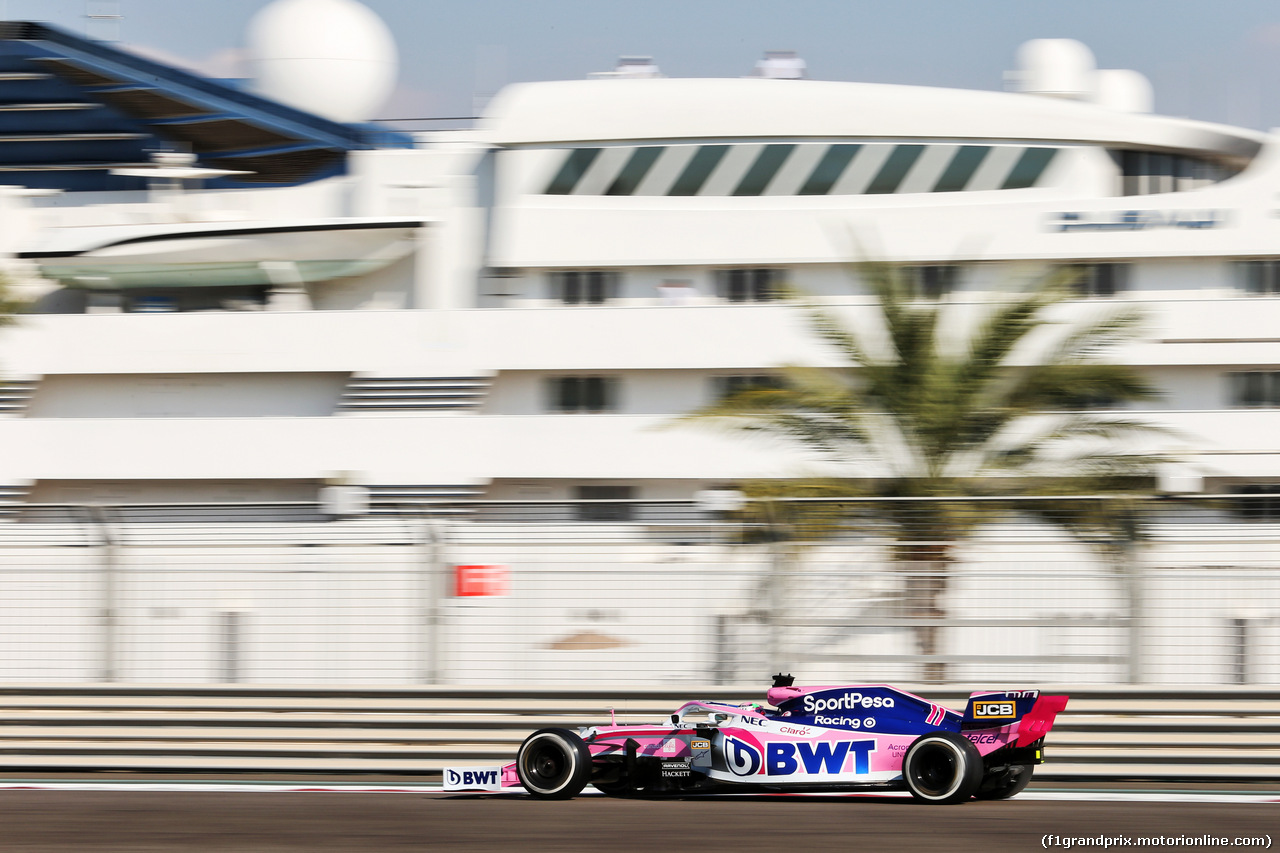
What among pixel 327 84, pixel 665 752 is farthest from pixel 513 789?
pixel 327 84

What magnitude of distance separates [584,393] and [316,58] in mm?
9844

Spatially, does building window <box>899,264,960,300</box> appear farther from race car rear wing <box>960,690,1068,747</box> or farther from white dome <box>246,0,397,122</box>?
race car rear wing <box>960,690,1068,747</box>

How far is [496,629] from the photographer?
10273 mm

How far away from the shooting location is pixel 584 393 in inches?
922

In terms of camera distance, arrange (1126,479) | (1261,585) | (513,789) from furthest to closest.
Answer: (1126,479) → (1261,585) → (513,789)

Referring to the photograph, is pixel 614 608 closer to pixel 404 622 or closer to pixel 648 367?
pixel 404 622

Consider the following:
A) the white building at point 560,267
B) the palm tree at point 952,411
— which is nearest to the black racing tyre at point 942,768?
the palm tree at point 952,411

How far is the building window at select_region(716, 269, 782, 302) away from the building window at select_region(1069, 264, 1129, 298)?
5.21 meters

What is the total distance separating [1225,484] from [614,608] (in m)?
15.4

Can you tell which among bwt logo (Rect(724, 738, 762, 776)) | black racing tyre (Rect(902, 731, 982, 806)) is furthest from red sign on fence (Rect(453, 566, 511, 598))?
black racing tyre (Rect(902, 731, 982, 806))

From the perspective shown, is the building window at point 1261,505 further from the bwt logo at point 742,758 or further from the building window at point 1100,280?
the building window at point 1100,280

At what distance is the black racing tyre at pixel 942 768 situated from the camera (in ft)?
25.4

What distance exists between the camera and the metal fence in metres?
9.59

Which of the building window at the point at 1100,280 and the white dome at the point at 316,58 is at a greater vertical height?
the white dome at the point at 316,58
